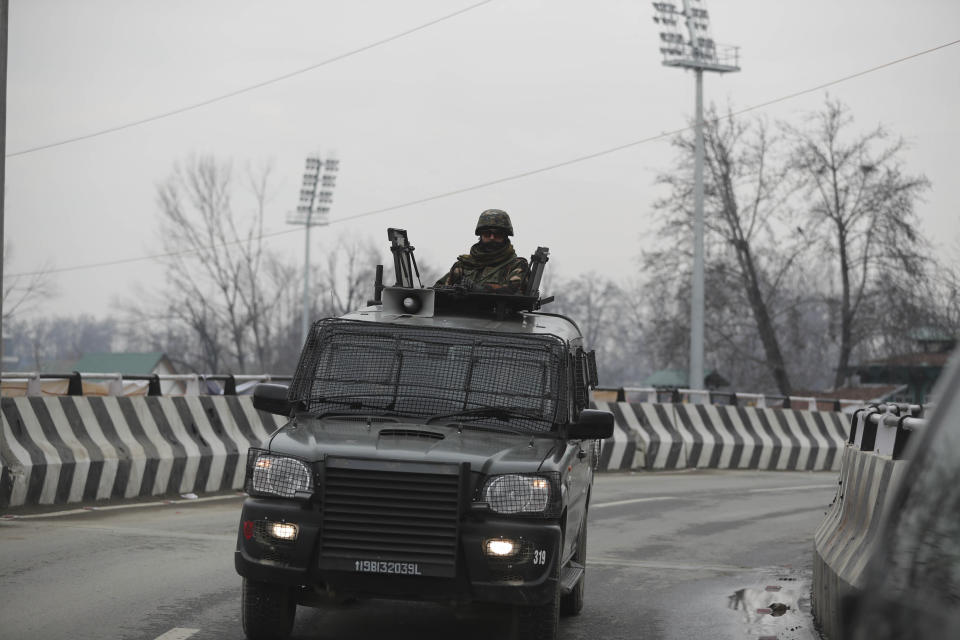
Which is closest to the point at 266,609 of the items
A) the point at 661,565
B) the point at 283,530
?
the point at 283,530

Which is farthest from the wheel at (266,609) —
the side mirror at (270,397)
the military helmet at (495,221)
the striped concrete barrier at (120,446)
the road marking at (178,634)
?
the striped concrete barrier at (120,446)

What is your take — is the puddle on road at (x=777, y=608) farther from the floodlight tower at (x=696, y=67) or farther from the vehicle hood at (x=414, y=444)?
the floodlight tower at (x=696, y=67)

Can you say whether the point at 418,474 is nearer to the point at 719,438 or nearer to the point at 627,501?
the point at 627,501

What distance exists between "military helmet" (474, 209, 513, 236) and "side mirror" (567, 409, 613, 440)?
8.95 ft

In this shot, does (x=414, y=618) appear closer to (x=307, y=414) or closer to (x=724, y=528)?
(x=307, y=414)

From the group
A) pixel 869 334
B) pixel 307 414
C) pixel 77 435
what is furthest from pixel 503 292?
pixel 869 334

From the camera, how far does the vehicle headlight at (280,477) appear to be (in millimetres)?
6410

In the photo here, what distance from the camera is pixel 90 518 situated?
475 inches

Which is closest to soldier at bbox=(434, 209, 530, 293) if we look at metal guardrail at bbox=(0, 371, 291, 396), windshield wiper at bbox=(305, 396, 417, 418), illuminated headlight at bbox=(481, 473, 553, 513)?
windshield wiper at bbox=(305, 396, 417, 418)

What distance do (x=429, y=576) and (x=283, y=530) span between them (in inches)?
29.9

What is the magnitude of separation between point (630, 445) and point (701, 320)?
13.2m

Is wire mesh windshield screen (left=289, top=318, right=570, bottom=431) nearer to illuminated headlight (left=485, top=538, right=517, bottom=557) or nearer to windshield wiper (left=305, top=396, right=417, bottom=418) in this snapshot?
windshield wiper (left=305, top=396, right=417, bottom=418)

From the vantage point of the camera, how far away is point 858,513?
7.98 metres

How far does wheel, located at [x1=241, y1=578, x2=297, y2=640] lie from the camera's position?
6.68 m
